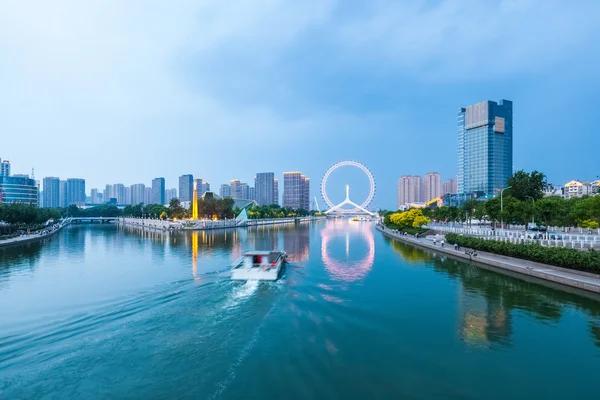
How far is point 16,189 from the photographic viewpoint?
106438mm

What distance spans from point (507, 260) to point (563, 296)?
6.95 metres

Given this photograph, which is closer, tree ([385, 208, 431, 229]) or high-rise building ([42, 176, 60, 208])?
tree ([385, 208, 431, 229])

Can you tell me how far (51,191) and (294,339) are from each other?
21098 cm

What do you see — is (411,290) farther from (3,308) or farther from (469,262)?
(3,308)

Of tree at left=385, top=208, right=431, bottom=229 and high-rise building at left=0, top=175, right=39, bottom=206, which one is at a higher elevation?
high-rise building at left=0, top=175, right=39, bottom=206

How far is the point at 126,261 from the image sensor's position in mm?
27547

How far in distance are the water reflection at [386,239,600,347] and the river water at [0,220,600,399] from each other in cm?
7

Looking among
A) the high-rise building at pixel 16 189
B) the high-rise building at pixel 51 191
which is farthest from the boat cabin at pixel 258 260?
the high-rise building at pixel 51 191

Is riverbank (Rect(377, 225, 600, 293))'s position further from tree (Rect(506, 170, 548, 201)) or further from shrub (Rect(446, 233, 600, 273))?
tree (Rect(506, 170, 548, 201))

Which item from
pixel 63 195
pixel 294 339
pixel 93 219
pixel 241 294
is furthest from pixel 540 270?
pixel 63 195

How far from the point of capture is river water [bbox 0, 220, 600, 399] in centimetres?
811

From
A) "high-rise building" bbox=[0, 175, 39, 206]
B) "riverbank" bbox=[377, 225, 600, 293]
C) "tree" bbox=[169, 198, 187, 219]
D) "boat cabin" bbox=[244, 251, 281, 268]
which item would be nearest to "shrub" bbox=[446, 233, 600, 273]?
"riverbank" bbox=[377, 225, 600, 293]

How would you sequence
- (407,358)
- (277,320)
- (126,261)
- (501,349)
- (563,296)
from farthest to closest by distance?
(126,261), (563,296), (277,320), (501,349), (407,358)

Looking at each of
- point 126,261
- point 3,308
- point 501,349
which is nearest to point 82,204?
point 126,261
